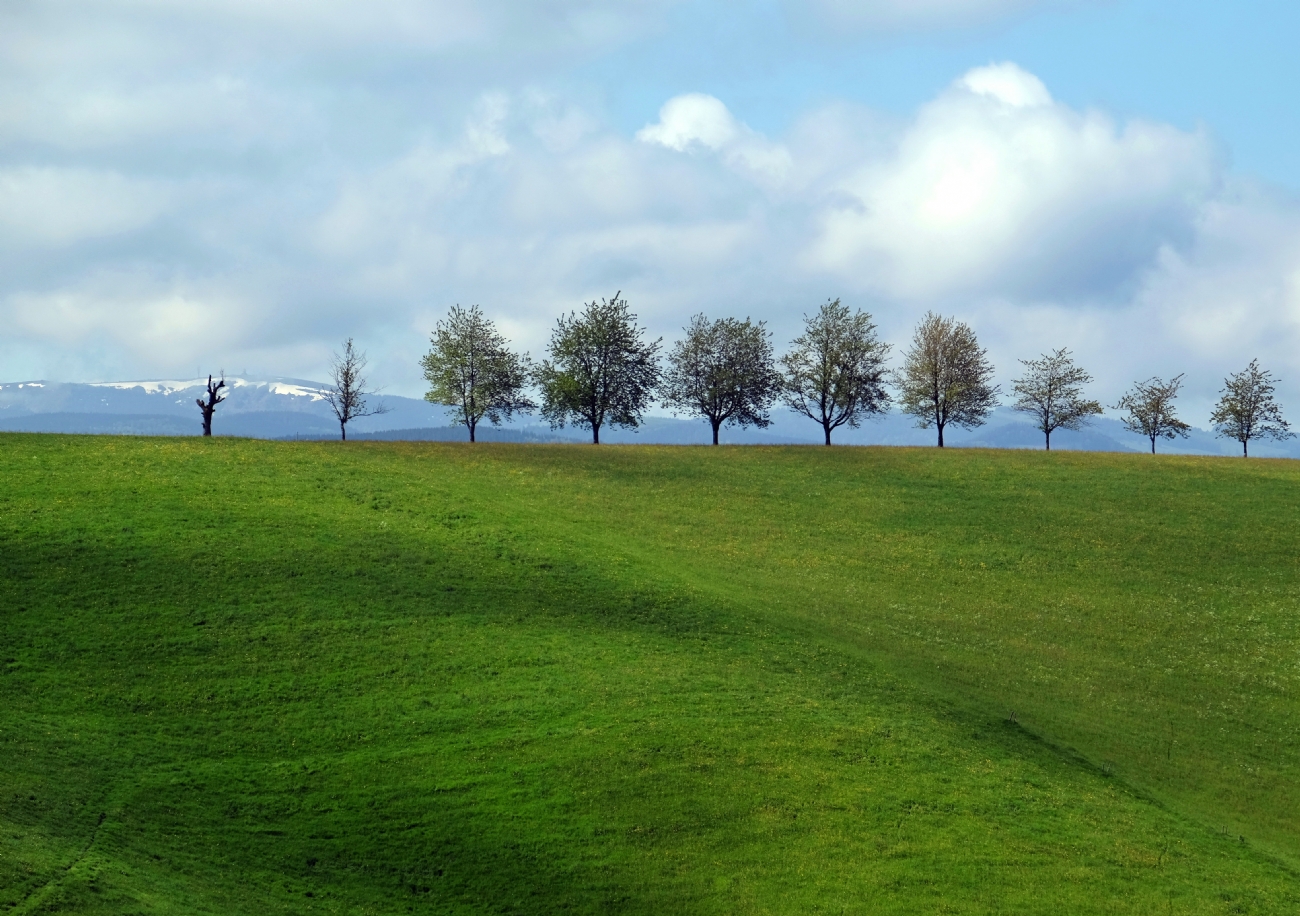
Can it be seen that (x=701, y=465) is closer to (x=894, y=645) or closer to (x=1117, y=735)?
(x=894, y=645)

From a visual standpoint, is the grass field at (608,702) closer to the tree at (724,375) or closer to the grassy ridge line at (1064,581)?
the grassy ridge line at (1064,581)

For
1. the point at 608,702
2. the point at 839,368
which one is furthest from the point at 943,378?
the point at 608,702

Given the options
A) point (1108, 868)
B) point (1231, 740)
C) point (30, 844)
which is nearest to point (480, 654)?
point (30, 844)

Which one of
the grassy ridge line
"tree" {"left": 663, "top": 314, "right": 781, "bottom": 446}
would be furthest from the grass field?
"tree" {"left": 663, "top": 314, "right": 781, "bottom": 446}

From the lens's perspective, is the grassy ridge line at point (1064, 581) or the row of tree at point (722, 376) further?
the row of tree at point (722, 376)

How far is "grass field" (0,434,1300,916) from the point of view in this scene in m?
27.7

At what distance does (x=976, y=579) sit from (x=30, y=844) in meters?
45.6

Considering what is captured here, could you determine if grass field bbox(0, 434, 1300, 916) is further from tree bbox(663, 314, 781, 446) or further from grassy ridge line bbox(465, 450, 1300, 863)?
tree bbox(663, 314, 781, 446)

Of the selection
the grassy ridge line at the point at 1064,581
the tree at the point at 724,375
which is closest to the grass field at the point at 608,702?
the grassy ridge line at the point at 1064,581

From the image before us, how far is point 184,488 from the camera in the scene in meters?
55.3

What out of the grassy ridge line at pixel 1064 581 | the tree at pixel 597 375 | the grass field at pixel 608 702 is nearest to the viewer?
the grass field at pixel 608 702

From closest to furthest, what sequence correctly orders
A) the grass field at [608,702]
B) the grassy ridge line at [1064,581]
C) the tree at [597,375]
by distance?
the grass field at [608,702], the grassy ridge line at [1064,581], the tree at [597,375]

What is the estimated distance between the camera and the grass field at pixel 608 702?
27.7m

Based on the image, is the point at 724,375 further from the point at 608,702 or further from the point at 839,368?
Answer: the point at 608,702
